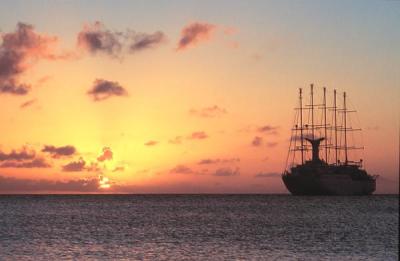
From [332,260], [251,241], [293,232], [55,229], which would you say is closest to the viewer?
[332,260]

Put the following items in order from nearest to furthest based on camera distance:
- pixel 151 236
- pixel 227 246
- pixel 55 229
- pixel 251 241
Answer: pixel 227 246
pixel 251 241
pixel 151 236
pixel 55 229

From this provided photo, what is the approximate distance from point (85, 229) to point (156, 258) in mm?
41044

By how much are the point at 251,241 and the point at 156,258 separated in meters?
19.9

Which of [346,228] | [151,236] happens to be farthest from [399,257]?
Answer: [346,228]

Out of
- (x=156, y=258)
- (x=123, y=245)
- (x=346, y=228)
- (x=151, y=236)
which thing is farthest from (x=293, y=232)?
(x=156, y=258)

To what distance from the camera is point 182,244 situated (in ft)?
240

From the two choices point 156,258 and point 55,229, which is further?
point 55,229

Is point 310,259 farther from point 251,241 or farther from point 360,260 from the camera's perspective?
point 251,241

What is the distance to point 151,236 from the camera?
8369 centimetres

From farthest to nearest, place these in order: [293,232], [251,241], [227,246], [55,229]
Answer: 1. [55,229]
2. [293,232]
3. [251,241]
4. [227,246]

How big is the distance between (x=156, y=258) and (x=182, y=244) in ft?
43.5

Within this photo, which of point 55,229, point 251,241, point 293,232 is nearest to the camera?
point 251,241

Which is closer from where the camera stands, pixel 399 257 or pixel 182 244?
pixel 399 257

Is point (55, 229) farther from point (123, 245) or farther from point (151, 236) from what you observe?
point (123, 245)
